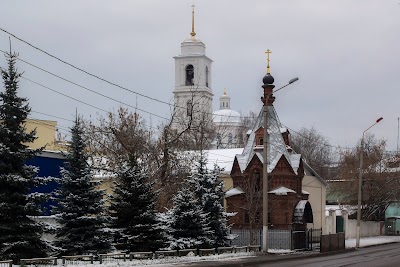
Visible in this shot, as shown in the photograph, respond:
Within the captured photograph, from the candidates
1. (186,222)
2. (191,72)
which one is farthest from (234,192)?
(191,72)

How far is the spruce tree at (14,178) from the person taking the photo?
2125 cm

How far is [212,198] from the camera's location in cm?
3141

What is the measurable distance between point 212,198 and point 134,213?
214 inches

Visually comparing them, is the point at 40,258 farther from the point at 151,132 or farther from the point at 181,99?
the point at 181,99

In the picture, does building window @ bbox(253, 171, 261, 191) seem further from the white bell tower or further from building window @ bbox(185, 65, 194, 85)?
building window @ bbox(185, 65, 194, 85)

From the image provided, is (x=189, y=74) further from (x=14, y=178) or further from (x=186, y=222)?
(x=14, y=178)

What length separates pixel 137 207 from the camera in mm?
27219

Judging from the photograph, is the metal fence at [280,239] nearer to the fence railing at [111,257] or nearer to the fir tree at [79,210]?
the fence railing at [111,257]

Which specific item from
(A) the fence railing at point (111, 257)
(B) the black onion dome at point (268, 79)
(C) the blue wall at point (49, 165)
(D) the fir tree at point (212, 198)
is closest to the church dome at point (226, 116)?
(B) the black onion dome at point (268, 79)

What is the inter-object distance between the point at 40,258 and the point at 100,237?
354 cm

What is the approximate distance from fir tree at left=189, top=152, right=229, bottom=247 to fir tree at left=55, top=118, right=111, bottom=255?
24.5 ft

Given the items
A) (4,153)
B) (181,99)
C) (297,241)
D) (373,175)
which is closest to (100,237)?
(4,153)

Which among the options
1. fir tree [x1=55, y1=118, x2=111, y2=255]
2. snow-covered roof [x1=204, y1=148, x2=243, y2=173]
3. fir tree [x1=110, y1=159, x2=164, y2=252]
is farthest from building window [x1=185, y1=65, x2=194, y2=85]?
fir tree [x1=55, y1=118, x2=111, y2=255]

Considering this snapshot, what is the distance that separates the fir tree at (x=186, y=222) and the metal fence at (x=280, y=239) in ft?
25.9
